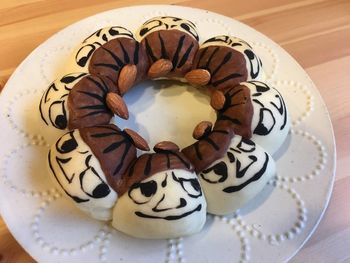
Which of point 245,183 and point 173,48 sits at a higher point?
point 173,48

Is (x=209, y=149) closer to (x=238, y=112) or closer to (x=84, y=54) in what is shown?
(x=238, y=112)

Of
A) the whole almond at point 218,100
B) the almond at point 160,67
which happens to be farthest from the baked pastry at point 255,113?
the almond at point 160,67

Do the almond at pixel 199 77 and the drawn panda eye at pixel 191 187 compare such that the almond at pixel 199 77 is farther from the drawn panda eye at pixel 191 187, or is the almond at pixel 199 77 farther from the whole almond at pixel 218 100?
the drawn panda eye at pixel 191 187

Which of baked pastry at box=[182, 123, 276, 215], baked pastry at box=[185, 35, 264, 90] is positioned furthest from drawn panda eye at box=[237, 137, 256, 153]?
baked pastry at box=[185, 35, 264, 90]

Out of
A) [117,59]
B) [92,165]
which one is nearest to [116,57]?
[117,59]

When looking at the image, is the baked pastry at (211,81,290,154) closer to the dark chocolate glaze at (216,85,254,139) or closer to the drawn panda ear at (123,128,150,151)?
the dark chocolate glaze at (216,85,254,139)
